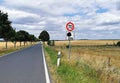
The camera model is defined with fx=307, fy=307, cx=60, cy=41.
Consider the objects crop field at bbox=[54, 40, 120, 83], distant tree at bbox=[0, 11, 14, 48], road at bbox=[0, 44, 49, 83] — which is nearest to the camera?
crop field at bbox=[54, 40, 120, 83]

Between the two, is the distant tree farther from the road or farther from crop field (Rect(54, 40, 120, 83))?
the road

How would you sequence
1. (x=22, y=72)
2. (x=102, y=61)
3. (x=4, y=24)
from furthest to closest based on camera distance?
(x=4, y=24)
(x=102, y=61)
(x=22, y=72)

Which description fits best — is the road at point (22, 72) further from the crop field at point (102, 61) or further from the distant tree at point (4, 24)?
the distant tree at point (4, 24)

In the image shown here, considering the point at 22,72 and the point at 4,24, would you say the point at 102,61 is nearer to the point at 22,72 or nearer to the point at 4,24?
the point at 22,72

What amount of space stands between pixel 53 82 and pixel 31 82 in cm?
91

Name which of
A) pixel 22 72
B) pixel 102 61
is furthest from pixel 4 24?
pixel 22 72

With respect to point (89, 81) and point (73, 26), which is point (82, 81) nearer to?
point (89, 81)

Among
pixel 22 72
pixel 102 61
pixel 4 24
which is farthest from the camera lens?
pixel 4 24

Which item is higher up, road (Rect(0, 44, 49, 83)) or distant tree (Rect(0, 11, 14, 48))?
distant tree (Rect(0, 11, 14, 48))

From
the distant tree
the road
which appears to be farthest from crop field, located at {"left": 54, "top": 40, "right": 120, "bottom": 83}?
the distant tree

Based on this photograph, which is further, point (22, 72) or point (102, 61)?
point (102, 61)

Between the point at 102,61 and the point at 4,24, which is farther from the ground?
the point at 4,24

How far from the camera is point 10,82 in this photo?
39.2 ft

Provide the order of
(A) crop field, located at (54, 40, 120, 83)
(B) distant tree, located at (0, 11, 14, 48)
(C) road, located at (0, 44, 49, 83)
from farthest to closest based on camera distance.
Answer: (B) distant tree, located at (0, 11, 14, 48) → (C) road, located at (0, 44, 49, 83) → (A) crop field, located at (54, 40, 120, 83)
